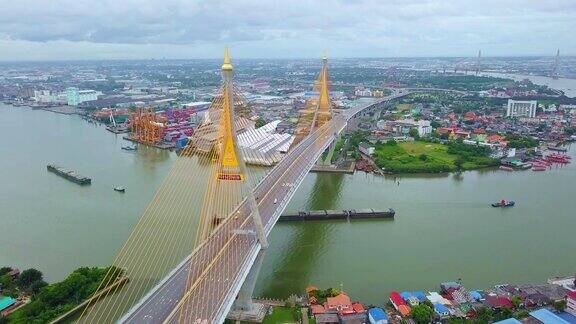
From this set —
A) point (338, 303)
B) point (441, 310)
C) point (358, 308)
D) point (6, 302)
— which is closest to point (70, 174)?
point (6, 302)

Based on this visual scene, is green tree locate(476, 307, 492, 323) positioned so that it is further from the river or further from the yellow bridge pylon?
the yellow bridge pylon

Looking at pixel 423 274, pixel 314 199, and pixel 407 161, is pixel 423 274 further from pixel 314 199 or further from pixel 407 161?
pixel 407 161

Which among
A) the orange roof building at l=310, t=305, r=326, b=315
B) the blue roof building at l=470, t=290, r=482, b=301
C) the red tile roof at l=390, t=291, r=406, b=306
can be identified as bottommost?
the orange roof building at l=310, t=305, r=326, b=315

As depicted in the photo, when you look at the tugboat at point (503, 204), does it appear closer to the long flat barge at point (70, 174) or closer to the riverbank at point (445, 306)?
the riverbank at point (445, 306)

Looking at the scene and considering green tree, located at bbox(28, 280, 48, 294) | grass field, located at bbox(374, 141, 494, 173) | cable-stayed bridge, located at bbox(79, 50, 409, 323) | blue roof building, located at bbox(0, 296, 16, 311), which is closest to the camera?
cable-stayed bridge, located at bbox(79, 50, 409, 323)

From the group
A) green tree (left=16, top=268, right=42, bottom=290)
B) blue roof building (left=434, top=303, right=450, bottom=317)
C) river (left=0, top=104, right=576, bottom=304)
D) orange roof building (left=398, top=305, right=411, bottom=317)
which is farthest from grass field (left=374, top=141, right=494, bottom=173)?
green tree (left=16, top=268, right=42, bottom=290)

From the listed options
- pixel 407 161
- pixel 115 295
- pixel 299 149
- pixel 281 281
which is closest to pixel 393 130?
pixel 407 161
